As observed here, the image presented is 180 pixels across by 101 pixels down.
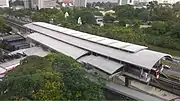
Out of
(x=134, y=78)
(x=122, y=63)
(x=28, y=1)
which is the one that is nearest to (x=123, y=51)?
(x=122, y=63)

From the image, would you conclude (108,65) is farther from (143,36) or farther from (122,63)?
(143,36)

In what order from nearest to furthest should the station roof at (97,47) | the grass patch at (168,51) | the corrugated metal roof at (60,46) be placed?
1. the station roof at (97,47)
2. the corrugated metal roof at (60,46)
3. the grass patch at (168,51)

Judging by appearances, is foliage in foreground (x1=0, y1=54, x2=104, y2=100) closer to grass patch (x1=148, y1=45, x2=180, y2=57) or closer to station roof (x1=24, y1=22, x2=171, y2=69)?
station roof (x1=24, y1=22, x2=171, y2=69)

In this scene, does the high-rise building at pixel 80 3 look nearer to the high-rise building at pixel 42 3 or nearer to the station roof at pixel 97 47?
the high-rise building at pixel 42 3

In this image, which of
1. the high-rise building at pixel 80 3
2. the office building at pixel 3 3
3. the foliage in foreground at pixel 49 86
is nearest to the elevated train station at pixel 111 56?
the foliage in foreground at pixel 49 86

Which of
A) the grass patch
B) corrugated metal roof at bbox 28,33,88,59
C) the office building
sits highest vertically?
the office building

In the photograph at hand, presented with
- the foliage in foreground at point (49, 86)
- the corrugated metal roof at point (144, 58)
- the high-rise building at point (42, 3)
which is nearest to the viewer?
the foliage in foreground at point (49, 86)

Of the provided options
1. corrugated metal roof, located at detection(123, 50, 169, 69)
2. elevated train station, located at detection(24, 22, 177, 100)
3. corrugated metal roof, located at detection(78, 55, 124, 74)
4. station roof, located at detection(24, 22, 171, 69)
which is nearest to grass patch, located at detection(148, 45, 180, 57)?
elevated train station, located at detection(24, 22, 177, 100)
